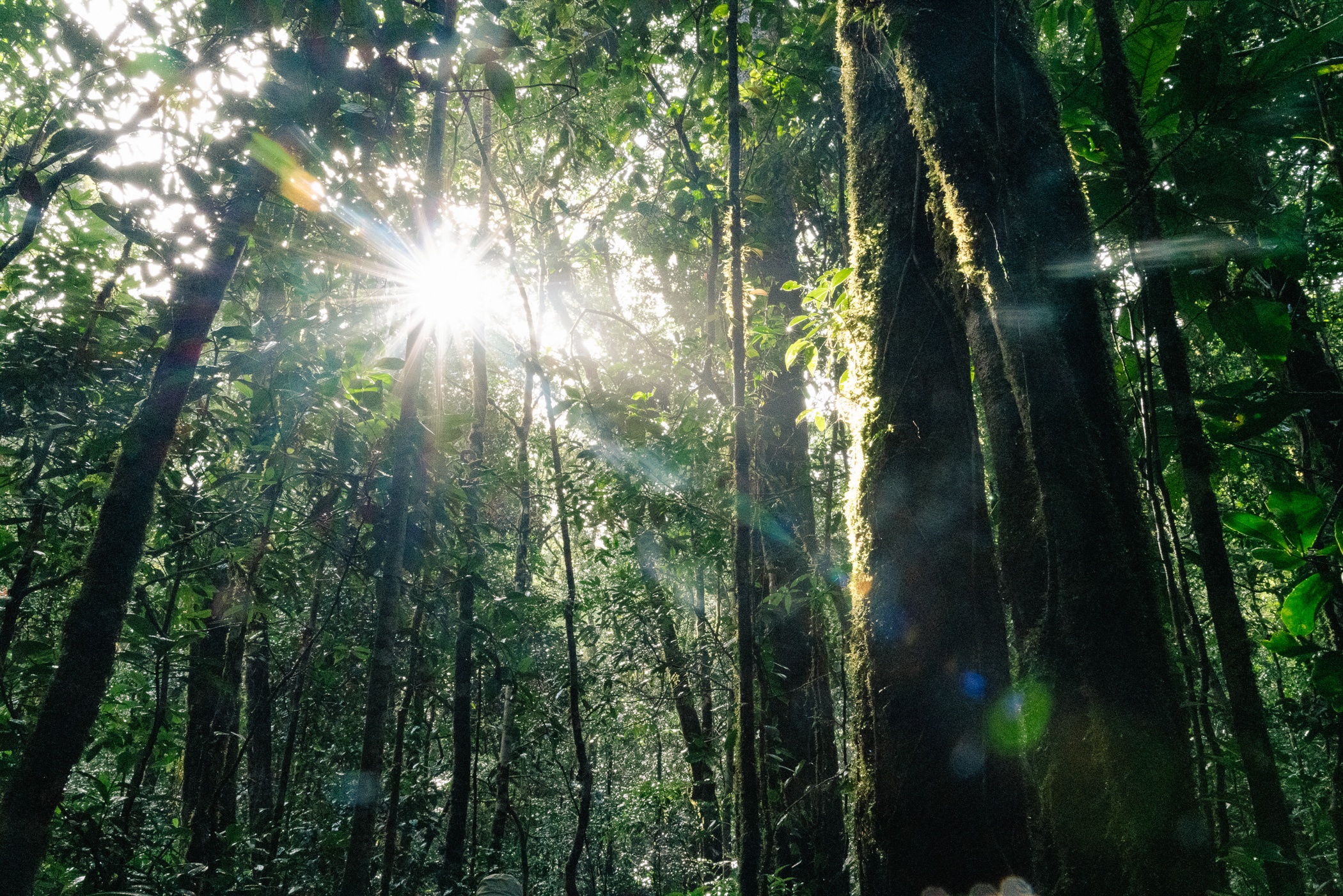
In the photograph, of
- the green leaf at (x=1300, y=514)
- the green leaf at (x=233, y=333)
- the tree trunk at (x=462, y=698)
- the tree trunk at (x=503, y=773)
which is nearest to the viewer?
the green leaf at (x=1300, y=514)

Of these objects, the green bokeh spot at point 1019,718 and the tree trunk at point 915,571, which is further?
the tree trunk at point 915,571

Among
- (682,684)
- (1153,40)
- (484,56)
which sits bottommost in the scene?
(682,684)

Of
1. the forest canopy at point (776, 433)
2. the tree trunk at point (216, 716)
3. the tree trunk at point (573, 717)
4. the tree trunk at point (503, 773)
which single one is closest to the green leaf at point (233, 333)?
the forest canopy at point (776, 433)

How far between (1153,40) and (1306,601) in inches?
66.7

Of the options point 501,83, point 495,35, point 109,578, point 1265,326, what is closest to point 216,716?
point 109,578

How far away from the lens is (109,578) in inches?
109

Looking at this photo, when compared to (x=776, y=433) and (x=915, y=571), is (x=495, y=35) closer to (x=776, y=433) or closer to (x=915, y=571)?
(x=915, y=571)

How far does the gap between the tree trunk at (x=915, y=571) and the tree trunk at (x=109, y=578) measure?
2999 mm

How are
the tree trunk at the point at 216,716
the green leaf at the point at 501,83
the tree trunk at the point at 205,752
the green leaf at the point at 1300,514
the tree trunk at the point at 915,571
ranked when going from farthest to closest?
the tree trunk at the point at 205,752
the tree trunk at the point at 216,716
the green leaf at the point at 501,83
the tree trunk at the point at 915,571
the green leaf at the point at 1300,514

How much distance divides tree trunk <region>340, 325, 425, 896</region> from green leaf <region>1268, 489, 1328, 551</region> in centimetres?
311

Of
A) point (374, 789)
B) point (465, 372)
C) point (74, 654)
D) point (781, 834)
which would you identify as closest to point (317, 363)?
point (74, 654)

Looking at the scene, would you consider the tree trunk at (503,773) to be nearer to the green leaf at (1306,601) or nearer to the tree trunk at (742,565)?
the tree trunk at (742,565)

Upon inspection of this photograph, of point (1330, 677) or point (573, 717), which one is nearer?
point (1330, 677)

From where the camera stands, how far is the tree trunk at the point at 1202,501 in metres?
1.35
